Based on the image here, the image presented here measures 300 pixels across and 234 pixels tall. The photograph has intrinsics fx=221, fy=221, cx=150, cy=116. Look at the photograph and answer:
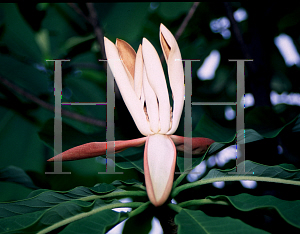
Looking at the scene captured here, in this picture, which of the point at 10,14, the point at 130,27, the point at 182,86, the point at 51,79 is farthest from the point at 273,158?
the point at 10,14

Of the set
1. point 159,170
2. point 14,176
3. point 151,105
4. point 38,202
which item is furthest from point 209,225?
point 14,176

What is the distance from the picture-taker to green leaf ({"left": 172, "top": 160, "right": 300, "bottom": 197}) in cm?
47

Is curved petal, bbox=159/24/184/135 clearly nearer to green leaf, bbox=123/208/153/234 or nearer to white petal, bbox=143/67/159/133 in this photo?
white petal, bbox=143/67/159/133

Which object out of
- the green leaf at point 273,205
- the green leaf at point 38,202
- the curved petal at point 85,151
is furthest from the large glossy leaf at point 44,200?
the green leaf at point 273,205

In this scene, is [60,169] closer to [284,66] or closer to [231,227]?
[231,227]

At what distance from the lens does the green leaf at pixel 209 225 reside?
1.05 feet

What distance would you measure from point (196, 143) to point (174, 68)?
16 centimetres

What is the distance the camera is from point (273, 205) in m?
0.39

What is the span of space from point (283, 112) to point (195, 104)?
282 mm

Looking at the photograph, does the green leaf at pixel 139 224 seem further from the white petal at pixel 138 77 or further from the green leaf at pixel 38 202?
the white petal at pixel 138 77

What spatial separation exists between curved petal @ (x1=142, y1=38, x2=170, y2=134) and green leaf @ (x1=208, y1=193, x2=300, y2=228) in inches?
7.1

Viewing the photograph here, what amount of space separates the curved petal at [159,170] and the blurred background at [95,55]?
1.21 ft

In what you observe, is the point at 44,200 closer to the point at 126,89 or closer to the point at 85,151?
the point at 85,151

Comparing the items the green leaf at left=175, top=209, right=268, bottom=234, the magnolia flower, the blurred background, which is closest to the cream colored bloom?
the magnolia flower
